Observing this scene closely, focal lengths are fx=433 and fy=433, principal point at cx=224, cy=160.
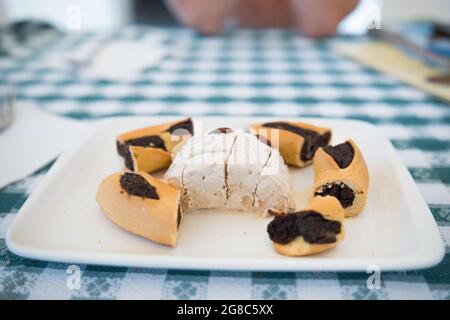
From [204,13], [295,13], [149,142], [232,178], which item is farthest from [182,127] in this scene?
[295,13]

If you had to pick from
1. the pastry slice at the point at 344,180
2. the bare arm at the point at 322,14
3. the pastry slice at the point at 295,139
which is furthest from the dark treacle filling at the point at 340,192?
the bare arm at the point at 322,14

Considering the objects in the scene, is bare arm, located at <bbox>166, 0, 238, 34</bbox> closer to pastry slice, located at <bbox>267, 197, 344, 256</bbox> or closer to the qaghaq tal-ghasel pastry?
the qaghaq tal-ghasel pastry

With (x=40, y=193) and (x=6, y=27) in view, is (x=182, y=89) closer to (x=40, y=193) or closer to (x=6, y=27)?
(x=40, y=193)

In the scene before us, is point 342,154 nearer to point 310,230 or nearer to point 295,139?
point 295,139

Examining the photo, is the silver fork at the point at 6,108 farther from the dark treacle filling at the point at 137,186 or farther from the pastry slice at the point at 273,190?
the pastry slice at the point at 273,190

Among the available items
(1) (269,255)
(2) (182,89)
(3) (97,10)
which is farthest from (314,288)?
(3) (97,10)
